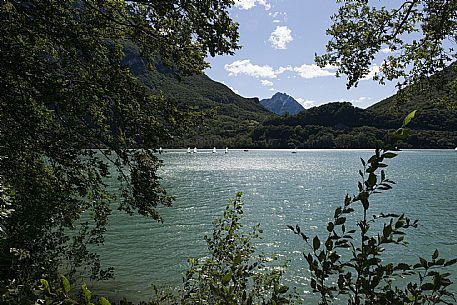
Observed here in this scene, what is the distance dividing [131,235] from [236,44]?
19.3m

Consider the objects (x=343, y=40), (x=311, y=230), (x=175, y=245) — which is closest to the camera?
(x=343, y=40)

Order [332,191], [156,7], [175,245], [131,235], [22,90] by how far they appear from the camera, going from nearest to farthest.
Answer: [156,7] → [22,90] → [175,245] → [131,235] → [332,191]

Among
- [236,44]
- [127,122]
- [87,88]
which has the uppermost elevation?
[236,44]

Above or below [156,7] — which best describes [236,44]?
below

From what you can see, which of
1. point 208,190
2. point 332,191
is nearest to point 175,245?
point 208,190

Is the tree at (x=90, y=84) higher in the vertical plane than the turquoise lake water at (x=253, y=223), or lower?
higher

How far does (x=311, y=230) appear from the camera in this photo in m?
25.6

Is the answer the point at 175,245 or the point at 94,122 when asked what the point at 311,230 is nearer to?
the point at 175,245

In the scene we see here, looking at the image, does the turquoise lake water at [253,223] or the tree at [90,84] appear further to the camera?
the turquoise lake water at [253,223]

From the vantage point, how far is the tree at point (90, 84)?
686cm

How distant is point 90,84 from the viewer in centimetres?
720

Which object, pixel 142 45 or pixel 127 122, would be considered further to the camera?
pixel 142 45

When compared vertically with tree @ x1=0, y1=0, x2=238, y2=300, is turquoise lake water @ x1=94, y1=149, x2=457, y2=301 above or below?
below

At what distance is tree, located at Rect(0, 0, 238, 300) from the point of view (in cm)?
686
